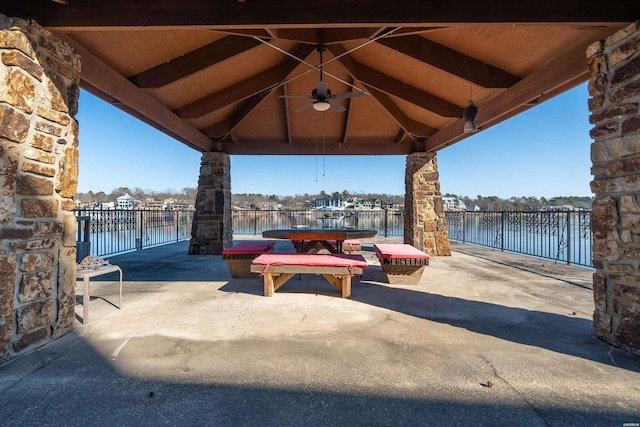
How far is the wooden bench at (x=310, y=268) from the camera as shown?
3680mm

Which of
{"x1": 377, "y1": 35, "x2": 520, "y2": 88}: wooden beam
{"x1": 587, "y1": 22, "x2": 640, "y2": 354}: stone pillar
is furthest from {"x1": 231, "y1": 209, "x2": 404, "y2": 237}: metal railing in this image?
{"x1": 587, "y1": 22, "x2": 640, "y2": 354}: stone pillar

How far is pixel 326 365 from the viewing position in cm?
215

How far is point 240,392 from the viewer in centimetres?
183

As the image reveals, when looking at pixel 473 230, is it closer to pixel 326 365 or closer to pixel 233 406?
pixel 326 365

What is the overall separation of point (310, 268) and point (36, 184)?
262 centimetres

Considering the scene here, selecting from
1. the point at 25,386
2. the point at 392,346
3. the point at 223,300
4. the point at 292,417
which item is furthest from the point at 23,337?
the point at 392,346

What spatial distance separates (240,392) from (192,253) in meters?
6.25

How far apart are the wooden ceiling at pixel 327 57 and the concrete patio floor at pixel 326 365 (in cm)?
261

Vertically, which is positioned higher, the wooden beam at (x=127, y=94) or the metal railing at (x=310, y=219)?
the wooden beam at (x=127, y=94)

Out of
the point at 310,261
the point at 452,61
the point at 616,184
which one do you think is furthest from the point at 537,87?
the point at 310,261

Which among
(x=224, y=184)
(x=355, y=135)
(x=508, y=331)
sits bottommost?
(x=508, y=331)

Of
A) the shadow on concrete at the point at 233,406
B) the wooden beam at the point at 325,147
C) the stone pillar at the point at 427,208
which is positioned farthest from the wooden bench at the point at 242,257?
the stone pillar at the point at 427,208

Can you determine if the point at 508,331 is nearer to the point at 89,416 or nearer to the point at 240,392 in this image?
the point at 240,392

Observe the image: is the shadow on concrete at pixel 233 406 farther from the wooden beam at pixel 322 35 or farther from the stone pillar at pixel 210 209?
the stone pillar at pixel 210 209
